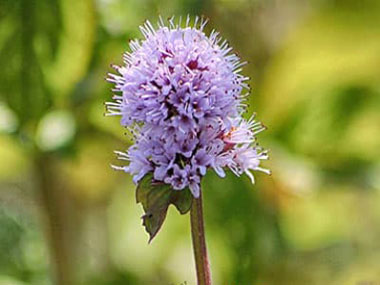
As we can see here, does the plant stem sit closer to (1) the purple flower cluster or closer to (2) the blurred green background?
(1) the purple flower cluster

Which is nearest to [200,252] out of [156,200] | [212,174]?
[156,200]

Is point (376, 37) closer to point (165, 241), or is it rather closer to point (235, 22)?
point (235, 22)

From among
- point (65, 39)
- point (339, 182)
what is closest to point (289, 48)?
point (339, 182)

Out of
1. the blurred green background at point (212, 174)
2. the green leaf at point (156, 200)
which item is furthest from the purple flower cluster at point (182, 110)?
the blurred green background at point (212, 174)

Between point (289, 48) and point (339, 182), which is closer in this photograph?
point (339, 182)

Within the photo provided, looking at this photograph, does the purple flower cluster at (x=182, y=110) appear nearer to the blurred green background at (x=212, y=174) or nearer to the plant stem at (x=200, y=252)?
the plant stem at (x=200, y=252)
